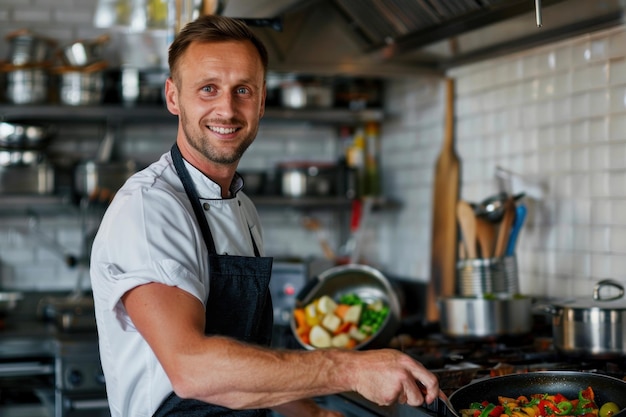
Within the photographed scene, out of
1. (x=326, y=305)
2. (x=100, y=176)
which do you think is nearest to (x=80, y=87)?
(x=100, y=176)

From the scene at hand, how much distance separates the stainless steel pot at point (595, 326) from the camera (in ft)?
9.05

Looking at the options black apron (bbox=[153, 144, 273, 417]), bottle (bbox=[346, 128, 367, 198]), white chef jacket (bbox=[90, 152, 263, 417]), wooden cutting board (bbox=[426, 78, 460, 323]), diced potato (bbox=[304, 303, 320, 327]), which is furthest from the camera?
bottle (bbox=[346, 128, 367, 198])

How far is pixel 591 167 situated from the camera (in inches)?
132

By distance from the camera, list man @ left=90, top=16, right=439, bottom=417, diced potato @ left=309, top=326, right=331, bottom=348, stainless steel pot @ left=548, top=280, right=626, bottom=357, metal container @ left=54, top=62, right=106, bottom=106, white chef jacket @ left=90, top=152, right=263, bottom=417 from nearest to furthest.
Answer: man @ left=90, top=16, right=439, bottom=417
white chef jacket @ left=90, top=152, right=263, bottom=417
stainless steel pot @ left=548, top=280, right=626, bottom=357
diced potato @ left=309, top=326, right=331, bottom=348
metal container @ left=54, top=62, right=106, bottom=106

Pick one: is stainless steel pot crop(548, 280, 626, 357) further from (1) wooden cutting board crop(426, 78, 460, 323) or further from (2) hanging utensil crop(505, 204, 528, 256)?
(1) wooden cutting board crop(426, 78, 460, 323)

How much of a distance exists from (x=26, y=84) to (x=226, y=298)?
116 inches

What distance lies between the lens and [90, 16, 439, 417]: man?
1.74 meters

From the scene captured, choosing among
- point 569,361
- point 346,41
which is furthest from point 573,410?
point 346,41

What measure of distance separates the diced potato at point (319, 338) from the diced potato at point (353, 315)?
0.12 metres

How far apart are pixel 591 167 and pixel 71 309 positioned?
248 cm

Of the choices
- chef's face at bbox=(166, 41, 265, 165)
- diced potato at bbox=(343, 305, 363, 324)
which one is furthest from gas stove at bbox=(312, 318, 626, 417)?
chef's face at bbox=(166, 41, 265, 165)

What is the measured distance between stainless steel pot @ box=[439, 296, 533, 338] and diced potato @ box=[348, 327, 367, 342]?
13.2 inches

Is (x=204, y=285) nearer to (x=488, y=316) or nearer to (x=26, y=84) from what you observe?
(x=488, y=316)

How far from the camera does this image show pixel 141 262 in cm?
184
